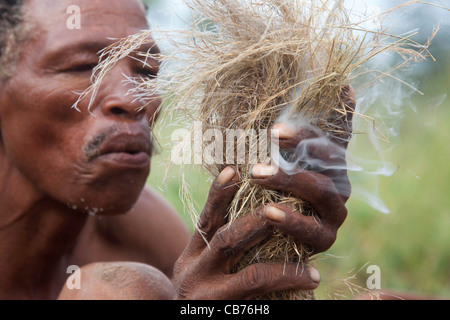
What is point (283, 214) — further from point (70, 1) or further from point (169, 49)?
point (70, 1)

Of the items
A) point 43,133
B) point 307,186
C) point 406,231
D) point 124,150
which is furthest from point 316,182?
point 406,231

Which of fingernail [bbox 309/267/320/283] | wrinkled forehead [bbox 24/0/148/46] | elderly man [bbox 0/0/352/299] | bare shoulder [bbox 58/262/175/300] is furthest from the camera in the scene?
wrinkled forehead [bbox 24/0/148/46]

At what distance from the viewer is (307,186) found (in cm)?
130

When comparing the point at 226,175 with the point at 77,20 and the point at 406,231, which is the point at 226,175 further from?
the point at 406,231

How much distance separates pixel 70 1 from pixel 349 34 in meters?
0.94

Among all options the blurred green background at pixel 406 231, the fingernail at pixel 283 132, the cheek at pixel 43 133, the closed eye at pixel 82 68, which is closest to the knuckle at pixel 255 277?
the fingernail at pixel 283 132

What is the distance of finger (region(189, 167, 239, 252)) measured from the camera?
133 centimetres

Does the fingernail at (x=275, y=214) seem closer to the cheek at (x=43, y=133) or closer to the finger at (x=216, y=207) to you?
the finger at (x=216, y=207)

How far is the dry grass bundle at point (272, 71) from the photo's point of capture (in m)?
1.31

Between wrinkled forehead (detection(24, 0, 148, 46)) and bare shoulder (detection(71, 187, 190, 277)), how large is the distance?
0.81 m

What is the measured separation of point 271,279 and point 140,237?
3.82ft

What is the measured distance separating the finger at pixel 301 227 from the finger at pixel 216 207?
0.11 metres

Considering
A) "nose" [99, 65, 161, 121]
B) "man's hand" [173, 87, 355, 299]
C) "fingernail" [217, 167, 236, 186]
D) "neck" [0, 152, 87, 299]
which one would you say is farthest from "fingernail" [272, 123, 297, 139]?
"neck" [0, 152, 87, 299]

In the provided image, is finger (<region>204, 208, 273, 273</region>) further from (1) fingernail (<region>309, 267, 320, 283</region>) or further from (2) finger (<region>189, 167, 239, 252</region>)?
(1) fingernail (<region>309, 267, 320, 283</region>)
